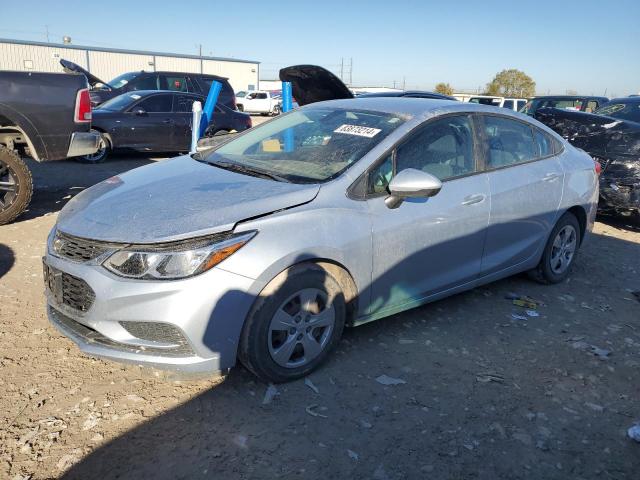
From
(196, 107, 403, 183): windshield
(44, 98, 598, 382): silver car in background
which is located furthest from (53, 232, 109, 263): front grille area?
(196, 107, 403, 183): windshield

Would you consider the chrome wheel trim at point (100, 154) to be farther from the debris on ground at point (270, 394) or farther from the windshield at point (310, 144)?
the debris on ground at point (270, 394)

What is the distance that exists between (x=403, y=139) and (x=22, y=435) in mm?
2667

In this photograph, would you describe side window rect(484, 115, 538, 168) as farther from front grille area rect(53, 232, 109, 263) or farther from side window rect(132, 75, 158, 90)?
side window rect(132, 75, 158, 90)

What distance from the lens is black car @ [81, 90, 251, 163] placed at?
9859mm

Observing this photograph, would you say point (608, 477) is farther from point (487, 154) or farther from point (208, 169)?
point (208, 169)

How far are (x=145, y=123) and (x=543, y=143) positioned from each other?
315 inches

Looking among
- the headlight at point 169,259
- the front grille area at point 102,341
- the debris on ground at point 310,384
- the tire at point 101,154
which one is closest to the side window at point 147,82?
the tire at point 101,154

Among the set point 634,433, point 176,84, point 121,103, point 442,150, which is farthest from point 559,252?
point 176,84

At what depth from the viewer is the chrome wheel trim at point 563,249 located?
462 centimetres

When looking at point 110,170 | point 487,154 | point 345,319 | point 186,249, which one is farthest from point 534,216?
point 110,170

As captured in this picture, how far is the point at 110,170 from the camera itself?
361 inches

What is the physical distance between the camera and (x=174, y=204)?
2863 mm

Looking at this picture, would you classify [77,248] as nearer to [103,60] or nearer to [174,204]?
[174,204]

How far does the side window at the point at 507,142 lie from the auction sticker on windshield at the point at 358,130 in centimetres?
100
